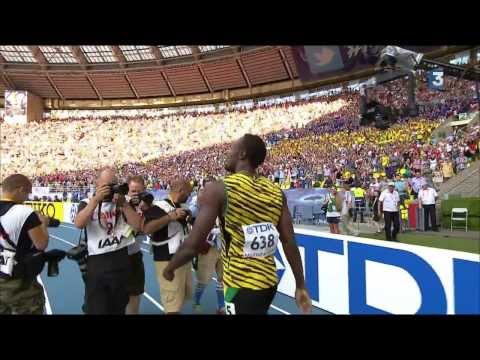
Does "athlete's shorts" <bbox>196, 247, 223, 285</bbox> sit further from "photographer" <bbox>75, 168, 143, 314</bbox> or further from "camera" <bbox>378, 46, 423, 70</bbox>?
"camera" <bbox>378, 46, 423, 70</bbox>

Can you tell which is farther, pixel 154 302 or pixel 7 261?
pixel 154 302

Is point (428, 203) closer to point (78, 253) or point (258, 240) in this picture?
point (78, 253)

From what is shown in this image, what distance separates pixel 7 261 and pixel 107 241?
2.35ft

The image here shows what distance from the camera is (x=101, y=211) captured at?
3600mm

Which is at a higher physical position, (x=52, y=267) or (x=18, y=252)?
→ (x=18, y=252)

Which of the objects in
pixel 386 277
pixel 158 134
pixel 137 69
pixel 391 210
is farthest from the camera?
pixel 137 69

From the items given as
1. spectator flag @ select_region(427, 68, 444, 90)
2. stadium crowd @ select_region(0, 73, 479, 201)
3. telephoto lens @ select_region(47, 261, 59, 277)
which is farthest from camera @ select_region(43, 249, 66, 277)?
spectator flag @ select_region(427, 68, 444, 90)

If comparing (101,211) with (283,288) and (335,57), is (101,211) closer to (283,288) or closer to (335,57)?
(283,288)

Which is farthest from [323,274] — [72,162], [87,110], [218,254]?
[87,110]

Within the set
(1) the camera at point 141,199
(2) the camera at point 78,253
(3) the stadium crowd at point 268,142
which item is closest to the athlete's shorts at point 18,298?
(2) the camera at point 78,253

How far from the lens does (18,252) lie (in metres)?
3.17

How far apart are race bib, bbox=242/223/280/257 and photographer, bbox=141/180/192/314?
1.83 metres

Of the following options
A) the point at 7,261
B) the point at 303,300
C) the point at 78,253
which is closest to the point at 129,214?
the point at 78,253

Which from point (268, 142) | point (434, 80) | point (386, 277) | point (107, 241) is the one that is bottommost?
point (386, 277)
